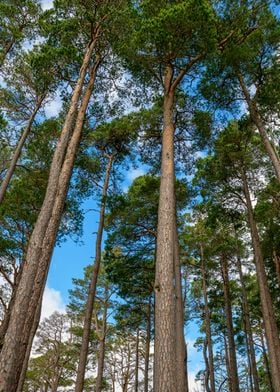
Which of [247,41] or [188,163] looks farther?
[188,163]

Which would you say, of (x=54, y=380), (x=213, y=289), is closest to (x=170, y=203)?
(x=213, y=289)

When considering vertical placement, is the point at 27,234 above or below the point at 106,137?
below

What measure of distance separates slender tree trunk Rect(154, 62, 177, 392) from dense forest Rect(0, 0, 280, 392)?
2cm

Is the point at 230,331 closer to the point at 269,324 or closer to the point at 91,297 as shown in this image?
the point at 269,324

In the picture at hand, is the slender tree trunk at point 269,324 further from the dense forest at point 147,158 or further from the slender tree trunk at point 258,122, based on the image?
the slender tree trunk at point 258,122

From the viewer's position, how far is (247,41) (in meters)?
8.56

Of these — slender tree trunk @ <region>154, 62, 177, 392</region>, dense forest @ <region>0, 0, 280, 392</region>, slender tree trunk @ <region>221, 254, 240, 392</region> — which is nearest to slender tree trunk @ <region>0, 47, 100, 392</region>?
dense forest @ <region>0, 0, 280, 392</region>

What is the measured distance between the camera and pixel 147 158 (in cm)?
1045

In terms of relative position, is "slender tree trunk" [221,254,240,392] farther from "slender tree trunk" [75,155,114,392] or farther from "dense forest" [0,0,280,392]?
"slender tree trunk" [75,155,114,392]

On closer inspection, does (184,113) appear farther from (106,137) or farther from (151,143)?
(106,137)

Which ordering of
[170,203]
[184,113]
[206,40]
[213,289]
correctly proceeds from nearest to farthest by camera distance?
[170,203] < [206,40] < [184,113] < [213,289]

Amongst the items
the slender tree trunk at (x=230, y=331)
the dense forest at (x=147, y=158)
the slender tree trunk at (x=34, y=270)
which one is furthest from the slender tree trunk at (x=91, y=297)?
the slender tree trunk at (x=230, y=331)

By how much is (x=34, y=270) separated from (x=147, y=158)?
6.17 meters

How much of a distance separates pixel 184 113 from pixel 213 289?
374 inches
